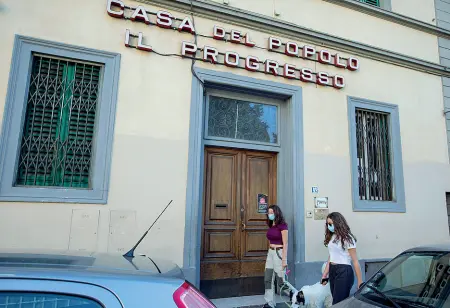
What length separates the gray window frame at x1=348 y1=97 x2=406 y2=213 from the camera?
6434 mm

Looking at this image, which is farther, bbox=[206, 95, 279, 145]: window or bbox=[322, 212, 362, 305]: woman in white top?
bbox=[206, 95, 279, 145]: window

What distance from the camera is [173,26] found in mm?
5598

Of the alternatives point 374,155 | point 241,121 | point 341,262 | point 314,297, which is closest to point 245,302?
point 314,297

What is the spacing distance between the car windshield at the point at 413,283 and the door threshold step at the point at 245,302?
8.58ft

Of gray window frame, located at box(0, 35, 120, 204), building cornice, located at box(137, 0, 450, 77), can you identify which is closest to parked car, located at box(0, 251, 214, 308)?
gray window frame, located at box(0, 35, 120, 204)

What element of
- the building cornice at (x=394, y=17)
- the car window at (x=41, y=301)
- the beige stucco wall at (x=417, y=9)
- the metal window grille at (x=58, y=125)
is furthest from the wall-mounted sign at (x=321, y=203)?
the car window at (x=41, y=301)

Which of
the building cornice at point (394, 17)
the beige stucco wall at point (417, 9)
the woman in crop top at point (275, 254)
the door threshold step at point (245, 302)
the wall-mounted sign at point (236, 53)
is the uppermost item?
the beige stucco wall at point (417, 9)

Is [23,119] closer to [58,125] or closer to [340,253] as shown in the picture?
[58,125]

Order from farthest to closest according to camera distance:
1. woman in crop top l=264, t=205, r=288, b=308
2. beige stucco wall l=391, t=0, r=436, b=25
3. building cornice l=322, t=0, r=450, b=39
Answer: beige stucco wall l=391, t=0, r=436, b=25, building cornice l=322, t=0, r=450, b=39, woman in crop top l=264, t=205, r=288, b=308

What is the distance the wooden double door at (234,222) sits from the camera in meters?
5.67

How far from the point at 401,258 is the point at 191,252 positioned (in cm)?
306

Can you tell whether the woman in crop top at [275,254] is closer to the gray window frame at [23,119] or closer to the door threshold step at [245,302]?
the door threshold step at [245,302]

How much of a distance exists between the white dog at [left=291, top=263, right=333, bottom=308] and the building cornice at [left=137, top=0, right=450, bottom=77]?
4.72m

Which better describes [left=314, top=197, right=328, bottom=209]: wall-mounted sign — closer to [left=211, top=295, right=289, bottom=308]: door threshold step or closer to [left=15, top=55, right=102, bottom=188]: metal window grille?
[left=211, top=295, right=289, bottom=308]: door threshold step
